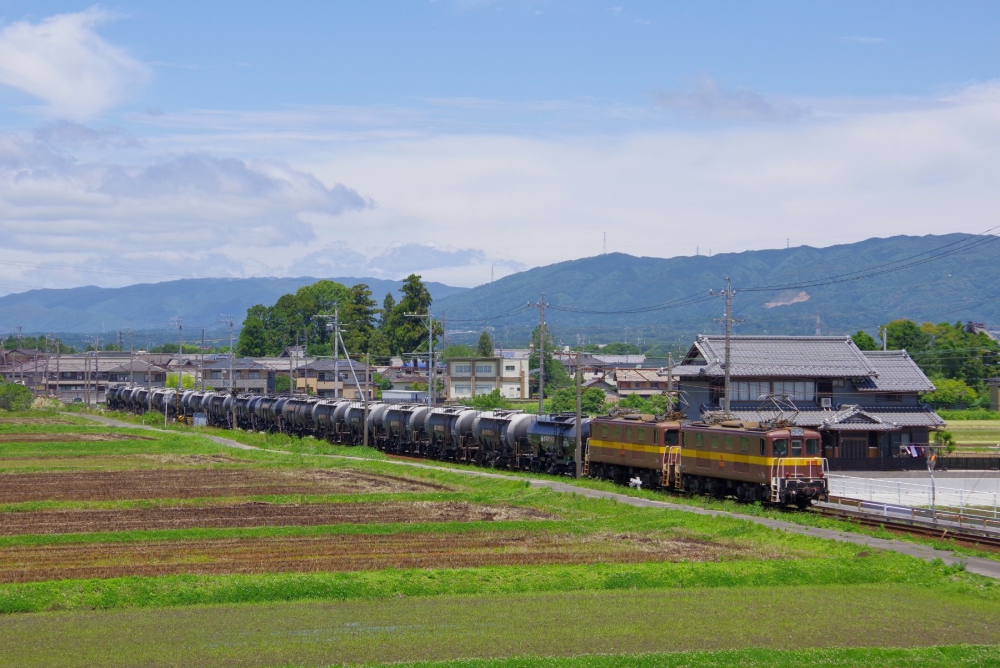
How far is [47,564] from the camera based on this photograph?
28.6m

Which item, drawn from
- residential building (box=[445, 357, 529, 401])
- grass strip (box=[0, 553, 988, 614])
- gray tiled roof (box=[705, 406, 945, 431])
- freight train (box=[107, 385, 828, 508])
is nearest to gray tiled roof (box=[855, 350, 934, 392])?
gray tiled roof (box=[705, 406, 945, 431])

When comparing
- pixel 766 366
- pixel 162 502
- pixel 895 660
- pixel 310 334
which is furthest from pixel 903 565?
pixel 310 334

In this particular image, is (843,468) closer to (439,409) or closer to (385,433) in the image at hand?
(439,409)

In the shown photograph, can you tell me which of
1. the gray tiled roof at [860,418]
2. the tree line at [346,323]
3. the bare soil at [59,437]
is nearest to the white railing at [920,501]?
the gray tiled roof at [860,418]

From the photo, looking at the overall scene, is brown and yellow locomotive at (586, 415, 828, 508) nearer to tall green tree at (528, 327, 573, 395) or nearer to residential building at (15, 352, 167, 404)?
tall green tree at (528, 327, 573, 395)

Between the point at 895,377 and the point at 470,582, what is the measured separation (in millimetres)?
56022

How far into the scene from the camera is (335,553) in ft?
101

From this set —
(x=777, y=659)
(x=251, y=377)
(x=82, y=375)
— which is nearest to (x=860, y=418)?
(x=777, y=659)

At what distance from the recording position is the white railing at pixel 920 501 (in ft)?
122

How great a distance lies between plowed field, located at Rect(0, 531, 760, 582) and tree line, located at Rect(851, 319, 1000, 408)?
83241 millimetres

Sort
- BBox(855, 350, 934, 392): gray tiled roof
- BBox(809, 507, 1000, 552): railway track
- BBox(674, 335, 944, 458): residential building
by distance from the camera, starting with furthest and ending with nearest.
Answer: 1. BBox(855, 350, 934, 392): gray tiled roof
2. BBox(674, 335, 944, 458): residential building
3. BBox(809, 507, 1000, 552): railway track

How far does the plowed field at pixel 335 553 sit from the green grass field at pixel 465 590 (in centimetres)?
12

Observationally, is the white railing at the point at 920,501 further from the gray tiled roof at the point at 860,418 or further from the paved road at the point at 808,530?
the gray tiled roof at the point at 860,418

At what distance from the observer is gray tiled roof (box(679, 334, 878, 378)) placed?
73.0 metres
